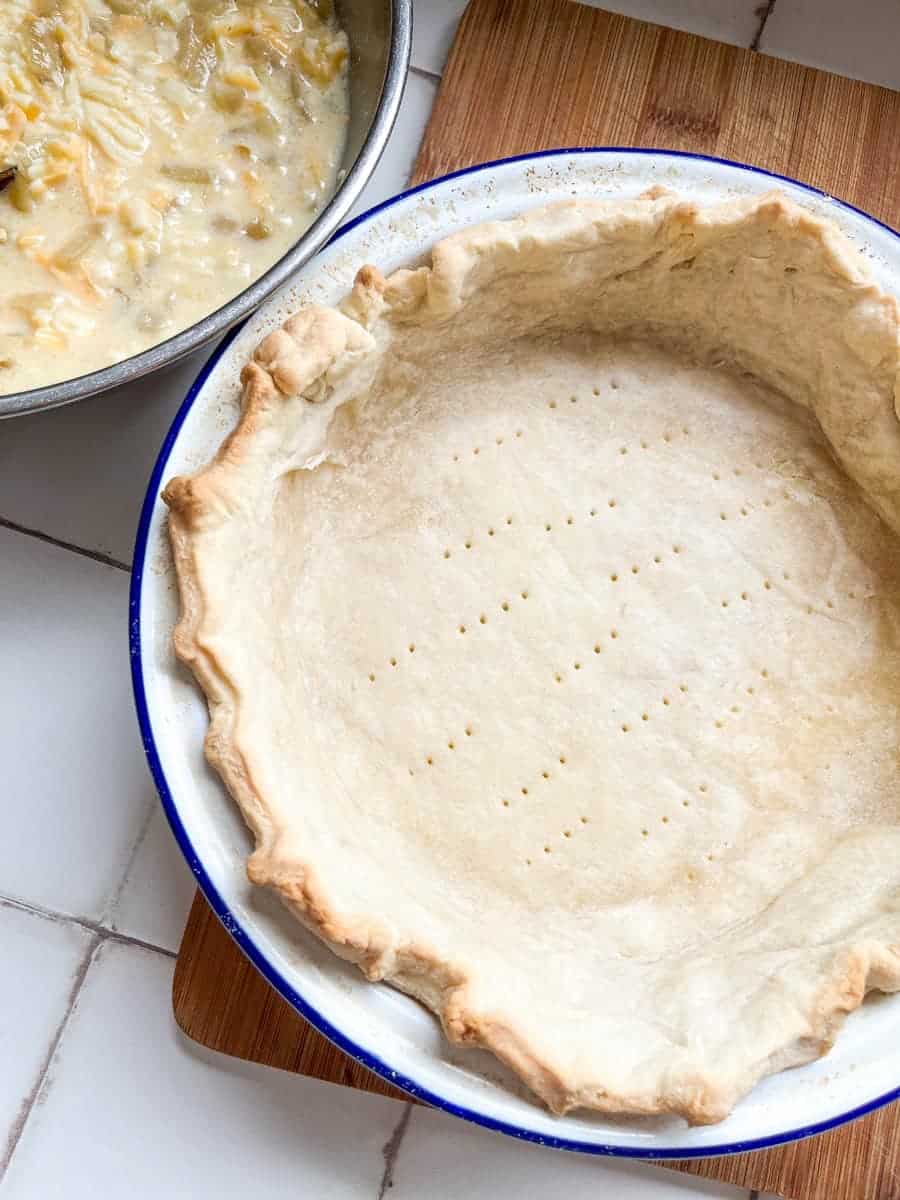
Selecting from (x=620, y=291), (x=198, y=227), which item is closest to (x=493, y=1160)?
(x=620, y=291)

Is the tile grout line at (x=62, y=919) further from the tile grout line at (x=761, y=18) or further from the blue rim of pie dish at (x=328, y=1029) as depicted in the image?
the tile grout line at (x=761, y=18)

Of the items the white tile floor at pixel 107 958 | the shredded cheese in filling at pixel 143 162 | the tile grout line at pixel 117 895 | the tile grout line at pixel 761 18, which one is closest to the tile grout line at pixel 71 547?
the white tile floor at pixel 107 958

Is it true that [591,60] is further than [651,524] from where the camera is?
Yes

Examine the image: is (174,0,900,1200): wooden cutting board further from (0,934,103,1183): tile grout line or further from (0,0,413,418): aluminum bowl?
(0,934,103,1183): tile grout line

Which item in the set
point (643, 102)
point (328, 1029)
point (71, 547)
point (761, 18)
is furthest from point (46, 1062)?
point (761, 18)

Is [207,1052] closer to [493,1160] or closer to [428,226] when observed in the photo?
[493,1160]

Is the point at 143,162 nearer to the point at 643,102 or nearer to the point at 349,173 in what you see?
the point at 349,173
